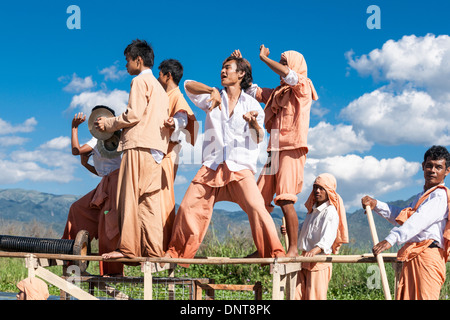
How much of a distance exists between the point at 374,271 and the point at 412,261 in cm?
860

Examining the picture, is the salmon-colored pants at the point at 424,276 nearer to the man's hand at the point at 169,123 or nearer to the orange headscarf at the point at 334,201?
the orange headscarf at the point at 334,201

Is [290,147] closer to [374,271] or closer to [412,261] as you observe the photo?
[412,261]

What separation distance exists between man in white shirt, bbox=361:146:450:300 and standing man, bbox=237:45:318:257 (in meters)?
1.26

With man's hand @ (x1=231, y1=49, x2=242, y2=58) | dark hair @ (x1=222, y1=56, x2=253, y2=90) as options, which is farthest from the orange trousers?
man's hand @ (x1=231, y1=49, x2=242, y2=58)

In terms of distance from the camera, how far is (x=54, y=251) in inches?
280

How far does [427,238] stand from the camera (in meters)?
5.70

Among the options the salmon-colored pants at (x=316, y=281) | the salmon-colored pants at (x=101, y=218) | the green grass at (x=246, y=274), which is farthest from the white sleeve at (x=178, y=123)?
the green grass at (x=246, y=274)

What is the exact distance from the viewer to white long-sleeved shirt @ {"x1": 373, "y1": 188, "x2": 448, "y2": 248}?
5.55 metres

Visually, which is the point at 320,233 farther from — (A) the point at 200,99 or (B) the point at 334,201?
(A) the point at 200,99

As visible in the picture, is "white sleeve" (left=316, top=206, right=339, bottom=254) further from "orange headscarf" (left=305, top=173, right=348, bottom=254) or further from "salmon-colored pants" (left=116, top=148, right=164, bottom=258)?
"salmon-colored pants" (left=116, top=148, right=164, bottom=258)

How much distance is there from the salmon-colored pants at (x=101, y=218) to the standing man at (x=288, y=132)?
1.97 metres

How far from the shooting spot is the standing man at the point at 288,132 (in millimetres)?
6656

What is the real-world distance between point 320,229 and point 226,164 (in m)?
1.28
